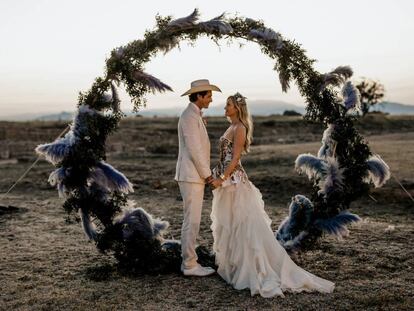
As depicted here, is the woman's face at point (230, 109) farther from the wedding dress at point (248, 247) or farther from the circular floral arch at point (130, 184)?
the circular floral arch at point (130, 184)

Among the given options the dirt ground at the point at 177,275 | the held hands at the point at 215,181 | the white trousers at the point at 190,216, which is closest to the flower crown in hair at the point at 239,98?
the held hands at the point at 215,181

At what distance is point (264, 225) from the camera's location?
6836 millimetres

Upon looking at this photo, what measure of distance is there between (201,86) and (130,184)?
74.7 inches

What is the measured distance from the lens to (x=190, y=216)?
699 centimetres

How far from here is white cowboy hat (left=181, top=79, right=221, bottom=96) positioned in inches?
269

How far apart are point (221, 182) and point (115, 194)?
1790mm

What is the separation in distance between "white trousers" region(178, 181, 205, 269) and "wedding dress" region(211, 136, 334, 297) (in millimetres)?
291

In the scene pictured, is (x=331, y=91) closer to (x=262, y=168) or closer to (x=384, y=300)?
(x=384, y=300)

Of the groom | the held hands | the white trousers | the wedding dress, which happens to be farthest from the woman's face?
the white trousers

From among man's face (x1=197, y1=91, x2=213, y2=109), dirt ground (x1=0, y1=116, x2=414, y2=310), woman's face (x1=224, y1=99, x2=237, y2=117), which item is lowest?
dirt ground (x1=0, y1=116, x2=414, y2=310)

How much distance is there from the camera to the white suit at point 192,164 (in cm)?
679

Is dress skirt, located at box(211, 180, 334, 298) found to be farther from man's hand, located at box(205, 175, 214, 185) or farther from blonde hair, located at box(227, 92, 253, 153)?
blonde hair, located at box(227, 92, 253, 153)

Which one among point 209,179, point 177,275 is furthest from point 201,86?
point 177,275

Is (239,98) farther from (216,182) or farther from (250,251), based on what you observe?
(250,251)
